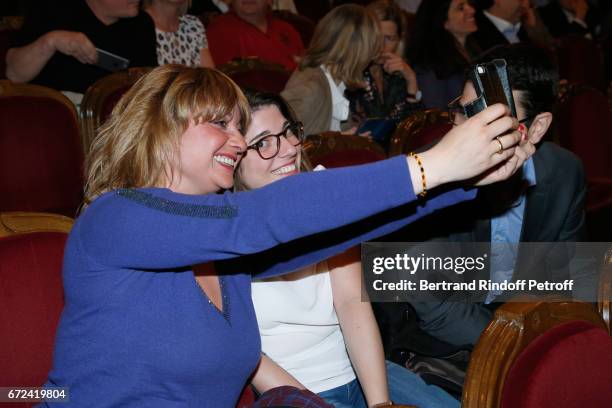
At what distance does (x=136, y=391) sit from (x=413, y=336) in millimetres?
813

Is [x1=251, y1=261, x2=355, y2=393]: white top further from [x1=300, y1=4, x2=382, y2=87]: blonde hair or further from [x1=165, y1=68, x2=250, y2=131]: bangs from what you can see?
[x1=300, y1=4, x2=382, y2=87]: blonde hair

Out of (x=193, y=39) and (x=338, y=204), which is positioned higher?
(x=338, y=204)

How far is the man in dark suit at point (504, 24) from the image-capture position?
493 centimetres

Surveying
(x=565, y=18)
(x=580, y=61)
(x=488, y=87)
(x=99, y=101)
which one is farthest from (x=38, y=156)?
(x=565, y=18)

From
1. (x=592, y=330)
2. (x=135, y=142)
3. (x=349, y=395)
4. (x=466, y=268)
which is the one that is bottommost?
(x=349, y=395)

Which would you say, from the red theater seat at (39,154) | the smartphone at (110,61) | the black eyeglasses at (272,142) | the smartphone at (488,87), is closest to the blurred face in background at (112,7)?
the smartphone at (110,61)

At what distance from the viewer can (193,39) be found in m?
3.69

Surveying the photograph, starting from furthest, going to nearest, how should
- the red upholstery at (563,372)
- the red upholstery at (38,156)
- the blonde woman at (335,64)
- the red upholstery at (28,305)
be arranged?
the blonde woman at (335,64) → the red upholstery at (38,156) → the red upholstery at (28,305) → the red upholstery at (563,372)

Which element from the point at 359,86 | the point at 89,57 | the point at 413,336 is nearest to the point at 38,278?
the point at 413,336

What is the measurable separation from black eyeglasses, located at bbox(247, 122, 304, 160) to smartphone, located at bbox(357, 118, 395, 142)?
1277 mm

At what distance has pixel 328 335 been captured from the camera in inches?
70.3

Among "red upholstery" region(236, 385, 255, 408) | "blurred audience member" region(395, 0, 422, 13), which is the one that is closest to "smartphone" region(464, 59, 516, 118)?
"red upholstery" region(236, 385, 255, 408)

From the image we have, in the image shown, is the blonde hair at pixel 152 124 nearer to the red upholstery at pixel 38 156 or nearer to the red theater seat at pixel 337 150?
the red theater seat at pixel 337 150

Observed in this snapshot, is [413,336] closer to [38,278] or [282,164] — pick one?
[282,164]
